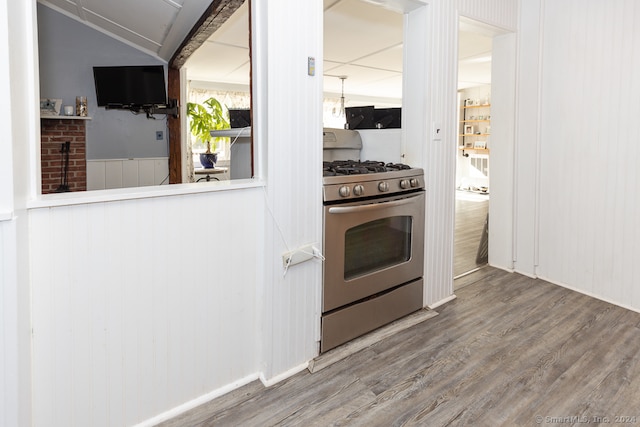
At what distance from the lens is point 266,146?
1761mm

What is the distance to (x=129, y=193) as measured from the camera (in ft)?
4.69

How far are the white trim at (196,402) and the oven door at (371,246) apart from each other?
56 centimetres

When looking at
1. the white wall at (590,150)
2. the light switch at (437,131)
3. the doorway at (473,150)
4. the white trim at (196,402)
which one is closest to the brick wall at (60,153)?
the white trim at (196,402)

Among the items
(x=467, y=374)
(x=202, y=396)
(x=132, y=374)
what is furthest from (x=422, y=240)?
(x=132, y=374)

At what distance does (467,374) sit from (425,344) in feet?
1.06

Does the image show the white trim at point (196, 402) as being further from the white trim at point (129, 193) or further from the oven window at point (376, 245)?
the white trim at point (129, 193)

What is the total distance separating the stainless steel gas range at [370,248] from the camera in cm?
205

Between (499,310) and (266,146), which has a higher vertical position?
(266,146)

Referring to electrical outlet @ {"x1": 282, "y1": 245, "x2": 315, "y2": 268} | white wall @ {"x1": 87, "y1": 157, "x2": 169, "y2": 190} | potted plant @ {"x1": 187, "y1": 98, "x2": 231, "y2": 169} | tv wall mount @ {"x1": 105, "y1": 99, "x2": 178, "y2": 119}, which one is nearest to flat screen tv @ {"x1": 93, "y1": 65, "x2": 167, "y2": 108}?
tv wall mount @ {"x1": 105, "y1": 99, "x2": 178, "y2": 119}

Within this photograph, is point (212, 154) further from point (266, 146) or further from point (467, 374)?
point (467, 374)

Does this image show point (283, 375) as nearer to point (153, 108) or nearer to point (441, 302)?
point (441, 302)

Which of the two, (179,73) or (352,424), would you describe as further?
(179,73)

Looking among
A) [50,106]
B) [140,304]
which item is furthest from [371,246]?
[50,106]

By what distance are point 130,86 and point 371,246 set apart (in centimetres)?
385
